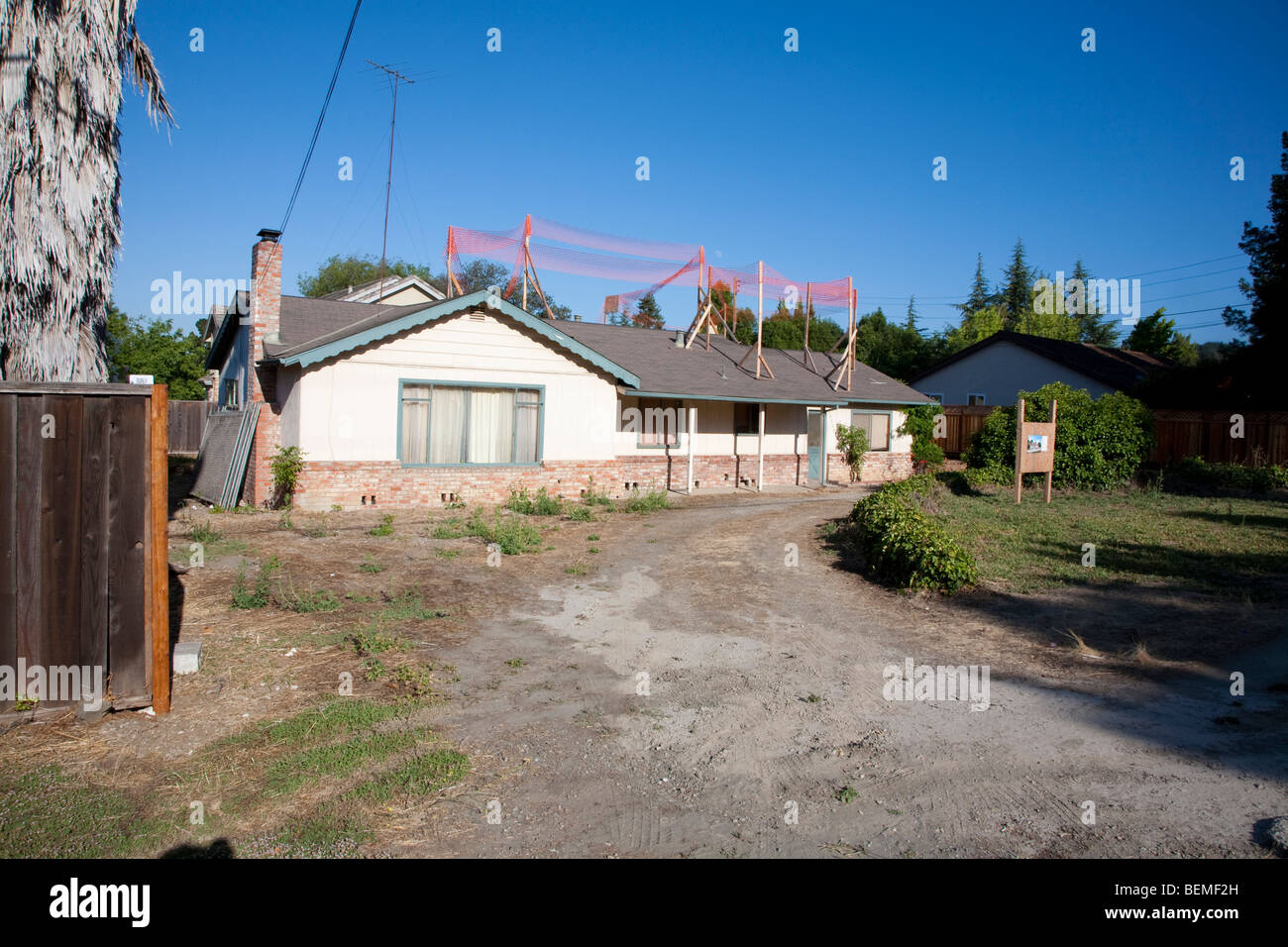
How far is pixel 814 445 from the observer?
25.6 metres

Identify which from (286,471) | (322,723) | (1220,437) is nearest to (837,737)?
(322,723)

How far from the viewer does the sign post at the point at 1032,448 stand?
17.3m

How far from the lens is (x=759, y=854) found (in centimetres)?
397

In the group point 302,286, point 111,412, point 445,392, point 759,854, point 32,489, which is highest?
point 302,286

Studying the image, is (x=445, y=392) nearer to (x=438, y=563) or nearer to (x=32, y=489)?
(x=438, y=563)

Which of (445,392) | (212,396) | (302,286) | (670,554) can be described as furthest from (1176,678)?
(302,286)

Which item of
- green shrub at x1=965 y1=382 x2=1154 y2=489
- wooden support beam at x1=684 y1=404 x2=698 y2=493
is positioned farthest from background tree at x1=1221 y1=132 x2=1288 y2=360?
wooden support beam at x1=684 y1=404 x2=698 y2=493

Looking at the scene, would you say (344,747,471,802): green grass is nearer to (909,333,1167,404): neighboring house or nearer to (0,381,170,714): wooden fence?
(0,381,170,714): wooden fence

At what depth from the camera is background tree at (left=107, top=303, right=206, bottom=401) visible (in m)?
38.2

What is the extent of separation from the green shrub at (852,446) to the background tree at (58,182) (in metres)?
20.3

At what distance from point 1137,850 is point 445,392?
50.0 ft

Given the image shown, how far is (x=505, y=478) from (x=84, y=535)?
12.8 m

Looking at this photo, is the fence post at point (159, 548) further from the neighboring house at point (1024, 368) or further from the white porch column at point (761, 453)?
the neighboring house at point (1024, 368)

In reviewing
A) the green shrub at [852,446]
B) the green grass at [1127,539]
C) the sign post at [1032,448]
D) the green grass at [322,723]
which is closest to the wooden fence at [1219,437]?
the green grass at [1127,539]
